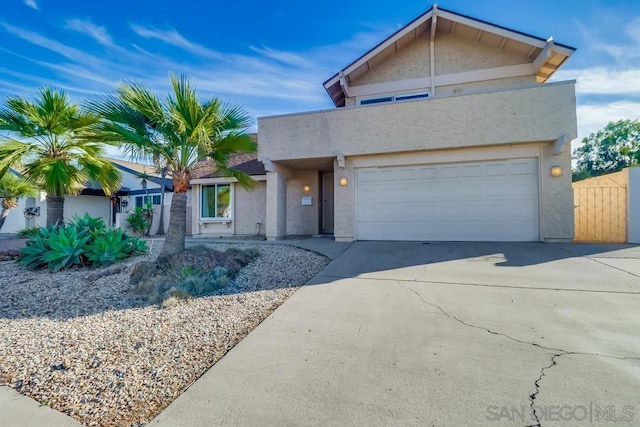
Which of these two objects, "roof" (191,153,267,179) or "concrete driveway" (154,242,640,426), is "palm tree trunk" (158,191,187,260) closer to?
"concrete driveway" (154,242,640,426)

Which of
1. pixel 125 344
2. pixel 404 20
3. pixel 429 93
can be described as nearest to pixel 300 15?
pixel 404 20

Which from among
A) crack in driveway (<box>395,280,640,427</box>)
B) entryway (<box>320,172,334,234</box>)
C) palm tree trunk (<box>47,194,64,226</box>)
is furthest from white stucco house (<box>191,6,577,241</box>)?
palm tree trunk (<box>47,194,64,226</box>)

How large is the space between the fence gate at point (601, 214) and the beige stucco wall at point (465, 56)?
5.14m

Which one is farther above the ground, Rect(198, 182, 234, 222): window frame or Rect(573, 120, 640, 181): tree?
Rect(573, 120, 640, 181): tree

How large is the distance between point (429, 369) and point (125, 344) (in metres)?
3.06

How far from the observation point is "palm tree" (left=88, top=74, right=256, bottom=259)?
5531 millimetres

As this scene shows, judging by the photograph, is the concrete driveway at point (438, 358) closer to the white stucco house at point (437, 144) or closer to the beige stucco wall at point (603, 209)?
the white stucco house at point (437, 144)

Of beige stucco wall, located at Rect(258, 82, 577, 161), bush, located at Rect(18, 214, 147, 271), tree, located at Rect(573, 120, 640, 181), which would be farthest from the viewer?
tree, located at Rect(573, 120, 640, 181)

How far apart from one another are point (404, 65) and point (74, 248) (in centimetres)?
1198

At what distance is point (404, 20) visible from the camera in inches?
398

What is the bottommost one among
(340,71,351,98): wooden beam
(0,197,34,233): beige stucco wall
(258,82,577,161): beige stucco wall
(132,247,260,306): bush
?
(132,247,260,306): bush

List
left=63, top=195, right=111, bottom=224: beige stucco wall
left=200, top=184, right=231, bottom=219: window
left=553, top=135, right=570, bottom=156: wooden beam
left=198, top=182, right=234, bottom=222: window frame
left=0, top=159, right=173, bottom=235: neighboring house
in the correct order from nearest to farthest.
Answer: left=553, top=135, right=570, bottom=156: wooden beam, left=198, top=182, right=234, bottom=222: window frame, left=200, top=184, right=231, bottom=219: window, left=0, top=159, right=173, bottom=235: neighboring house, left=63, top=195, right=111, bottom=224: beige stucco wall

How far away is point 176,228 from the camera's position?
6.14m

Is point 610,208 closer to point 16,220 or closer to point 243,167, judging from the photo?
point 243,167
